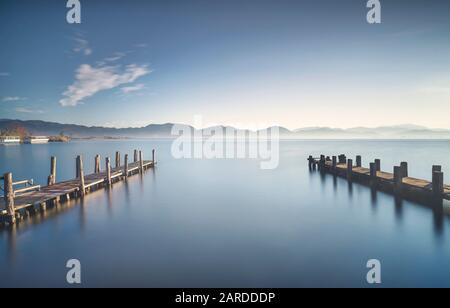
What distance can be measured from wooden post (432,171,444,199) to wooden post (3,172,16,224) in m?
19.7

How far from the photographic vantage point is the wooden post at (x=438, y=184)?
13.9m

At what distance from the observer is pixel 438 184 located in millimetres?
14172

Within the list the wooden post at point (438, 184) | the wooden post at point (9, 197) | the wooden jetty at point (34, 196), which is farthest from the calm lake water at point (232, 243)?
the wooden post at point (438, 184)

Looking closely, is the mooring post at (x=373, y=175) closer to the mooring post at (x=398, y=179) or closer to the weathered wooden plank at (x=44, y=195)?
the mooring post at (x=398, y=179)

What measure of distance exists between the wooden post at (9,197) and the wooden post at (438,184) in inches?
774

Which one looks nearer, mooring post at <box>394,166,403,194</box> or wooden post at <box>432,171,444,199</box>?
wooden post at <box>432,171,444,199</box>

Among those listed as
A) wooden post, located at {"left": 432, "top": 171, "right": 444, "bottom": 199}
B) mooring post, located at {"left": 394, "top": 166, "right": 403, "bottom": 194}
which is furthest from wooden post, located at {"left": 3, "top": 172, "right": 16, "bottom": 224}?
mooring post, located at {"left": 394, "top": 166, "right": 403, "bottom": 194}

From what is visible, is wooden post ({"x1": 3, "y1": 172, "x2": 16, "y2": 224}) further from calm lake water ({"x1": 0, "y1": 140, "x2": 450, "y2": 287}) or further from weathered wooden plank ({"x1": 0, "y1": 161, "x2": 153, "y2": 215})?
calm lake water ({"x1": 0, "y1": 140, "x2": 450, "y2": 287})

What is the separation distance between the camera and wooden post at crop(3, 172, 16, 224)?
11.8 metres
